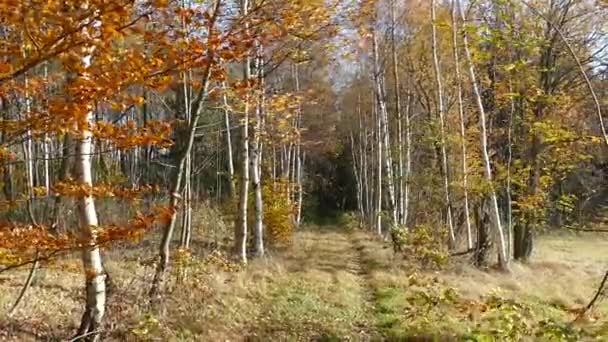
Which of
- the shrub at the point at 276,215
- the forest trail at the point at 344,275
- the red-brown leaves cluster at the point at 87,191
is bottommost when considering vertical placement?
the forest trail at the point at 344,275

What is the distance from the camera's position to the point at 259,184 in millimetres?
14695

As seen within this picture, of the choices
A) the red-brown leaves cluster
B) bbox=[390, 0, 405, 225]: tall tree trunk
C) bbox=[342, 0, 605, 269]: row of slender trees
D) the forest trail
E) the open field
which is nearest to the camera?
the red-brown leaves cluster

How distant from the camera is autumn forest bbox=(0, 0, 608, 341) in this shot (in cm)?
376

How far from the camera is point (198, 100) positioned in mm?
7418

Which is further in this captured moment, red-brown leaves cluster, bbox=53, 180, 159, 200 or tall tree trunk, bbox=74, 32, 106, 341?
tall tree trunk, bbox=74, 32, 106, 341

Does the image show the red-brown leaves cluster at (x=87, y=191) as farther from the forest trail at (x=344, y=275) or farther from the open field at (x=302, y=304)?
the forest trail at (x=344, y=275)

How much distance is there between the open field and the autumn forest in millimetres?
50

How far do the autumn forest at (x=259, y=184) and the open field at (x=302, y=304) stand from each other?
5 centimetres

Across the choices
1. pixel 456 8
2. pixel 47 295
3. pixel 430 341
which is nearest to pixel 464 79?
pixel 456 8

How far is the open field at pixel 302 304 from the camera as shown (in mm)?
6965


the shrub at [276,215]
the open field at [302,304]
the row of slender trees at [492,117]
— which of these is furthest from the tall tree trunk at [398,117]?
the open field at [302,304]

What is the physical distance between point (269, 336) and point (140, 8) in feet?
17.3

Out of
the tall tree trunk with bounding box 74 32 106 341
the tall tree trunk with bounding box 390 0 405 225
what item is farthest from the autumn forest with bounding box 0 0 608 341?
the tall tree trunk with bounding box 390 0 405 225

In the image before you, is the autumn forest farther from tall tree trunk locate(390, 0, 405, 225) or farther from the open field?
tall tree trunk locate(390, 0, 405, 225)
